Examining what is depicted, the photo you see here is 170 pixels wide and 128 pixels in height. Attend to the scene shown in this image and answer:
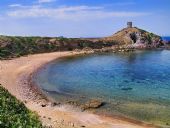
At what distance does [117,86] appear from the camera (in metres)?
54.1

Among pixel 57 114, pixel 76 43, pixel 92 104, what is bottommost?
pixel 57 114

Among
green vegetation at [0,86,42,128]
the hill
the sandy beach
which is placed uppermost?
the hill

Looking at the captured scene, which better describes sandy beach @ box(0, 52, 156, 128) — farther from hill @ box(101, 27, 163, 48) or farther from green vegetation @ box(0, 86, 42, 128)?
Answer: hill @ box(101, 27, 163, 48)

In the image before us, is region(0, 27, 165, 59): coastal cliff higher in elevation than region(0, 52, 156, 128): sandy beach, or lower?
higher

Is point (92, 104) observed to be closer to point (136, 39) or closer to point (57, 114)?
point (57, 114)

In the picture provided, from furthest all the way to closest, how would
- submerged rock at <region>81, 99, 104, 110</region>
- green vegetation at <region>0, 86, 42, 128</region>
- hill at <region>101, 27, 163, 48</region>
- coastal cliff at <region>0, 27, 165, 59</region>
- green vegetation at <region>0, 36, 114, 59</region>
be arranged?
hill at <region>101, 27, 163, 48</region>
coastal cliff at <region>0, 27, 165, 59</region>
green vegetation at <region>0, 36, 114, 59</region>
submerged rock at <region>81, 99, 104, 110</region>
green vegetation at <region>0, 86, 42, 128</region>

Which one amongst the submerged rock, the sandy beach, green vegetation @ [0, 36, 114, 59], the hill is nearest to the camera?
the sandy beach

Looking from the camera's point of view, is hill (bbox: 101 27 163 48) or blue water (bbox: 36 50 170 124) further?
hill (bbox: 101 27 163 48)

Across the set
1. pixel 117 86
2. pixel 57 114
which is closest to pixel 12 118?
pixel 57 114

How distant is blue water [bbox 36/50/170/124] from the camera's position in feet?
133

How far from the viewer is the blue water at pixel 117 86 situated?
4054 centimetres

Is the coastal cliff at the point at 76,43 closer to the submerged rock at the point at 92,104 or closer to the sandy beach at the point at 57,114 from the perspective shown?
the sandy beach at the point at 57,114

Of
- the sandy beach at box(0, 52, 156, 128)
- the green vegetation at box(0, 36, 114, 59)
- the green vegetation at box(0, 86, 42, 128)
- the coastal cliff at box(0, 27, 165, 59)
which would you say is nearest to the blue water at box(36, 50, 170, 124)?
the sandy beach at box(0, 52, 156, 128)

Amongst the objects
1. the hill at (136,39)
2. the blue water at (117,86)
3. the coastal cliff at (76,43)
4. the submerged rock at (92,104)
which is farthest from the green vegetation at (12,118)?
the hill at (136,39)
